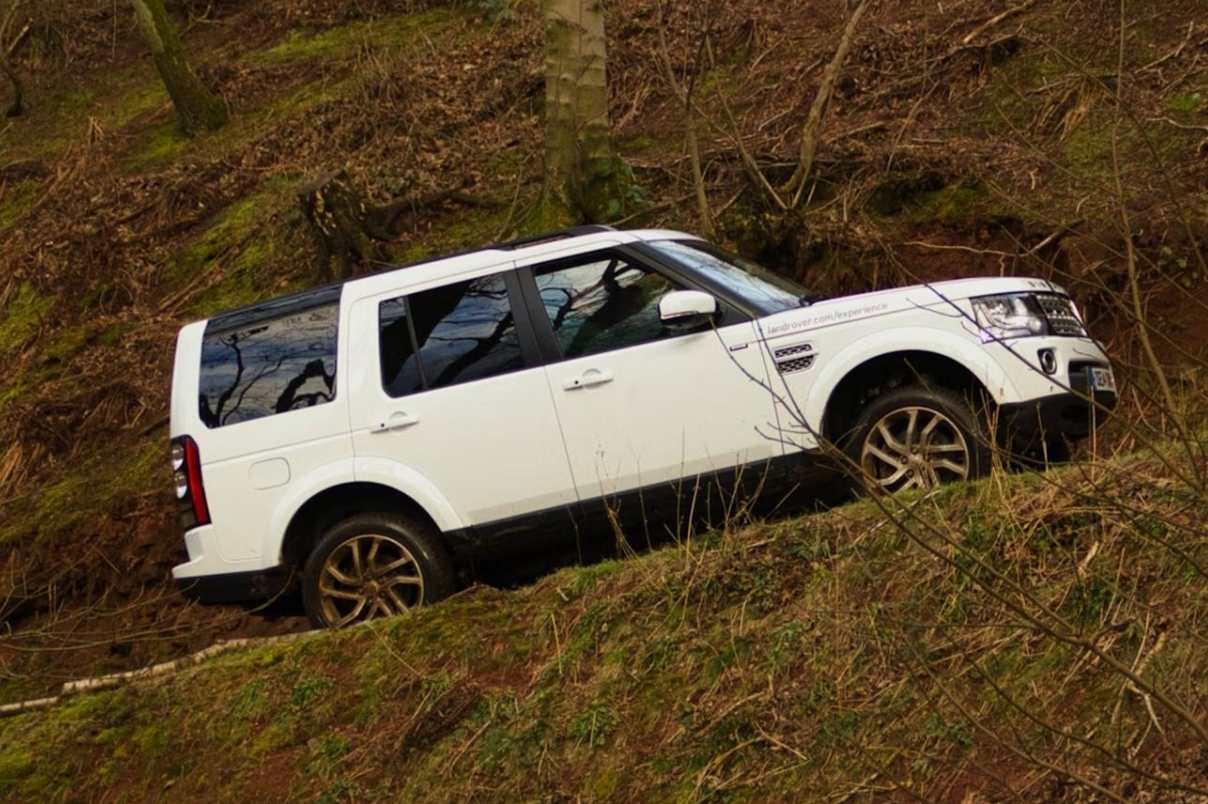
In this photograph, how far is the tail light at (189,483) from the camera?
8094 mm

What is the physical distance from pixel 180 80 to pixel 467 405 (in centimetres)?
1171

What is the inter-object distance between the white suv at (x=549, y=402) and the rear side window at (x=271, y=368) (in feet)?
0.04

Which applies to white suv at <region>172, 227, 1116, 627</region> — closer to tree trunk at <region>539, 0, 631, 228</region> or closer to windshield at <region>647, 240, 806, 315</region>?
windshield at <region>647, 240, 806, 315</region>

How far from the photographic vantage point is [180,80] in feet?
59.1

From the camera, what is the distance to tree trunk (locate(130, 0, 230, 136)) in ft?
58.3

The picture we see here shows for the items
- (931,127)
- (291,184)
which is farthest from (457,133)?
(931,127)

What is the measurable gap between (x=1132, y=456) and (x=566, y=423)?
9.01 feet

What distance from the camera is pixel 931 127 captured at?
12.6 metres

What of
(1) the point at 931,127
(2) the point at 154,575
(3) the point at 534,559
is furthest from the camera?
(1) the point at 931,127

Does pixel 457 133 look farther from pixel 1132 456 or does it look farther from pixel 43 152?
pixel 1132 456

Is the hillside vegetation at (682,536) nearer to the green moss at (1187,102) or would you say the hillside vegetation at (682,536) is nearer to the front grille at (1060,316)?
the green moss at (1187,102)

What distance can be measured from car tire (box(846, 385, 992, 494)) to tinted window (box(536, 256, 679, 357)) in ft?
3.89

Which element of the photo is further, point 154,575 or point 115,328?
point 115,328

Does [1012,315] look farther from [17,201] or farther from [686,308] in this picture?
[17,201]
